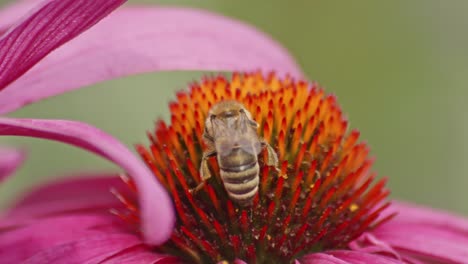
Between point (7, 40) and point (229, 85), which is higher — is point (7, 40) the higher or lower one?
the lower one

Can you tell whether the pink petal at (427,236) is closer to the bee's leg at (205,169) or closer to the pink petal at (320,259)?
the pink petal at (320,259)

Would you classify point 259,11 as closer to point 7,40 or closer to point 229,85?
point 229,85

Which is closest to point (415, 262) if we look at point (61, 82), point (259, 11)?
point (61, 82)

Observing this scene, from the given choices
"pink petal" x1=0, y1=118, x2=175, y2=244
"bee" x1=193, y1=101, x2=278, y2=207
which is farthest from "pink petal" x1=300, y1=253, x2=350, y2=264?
"pink petal" x1=0, y1=118, x2=175, y2=244

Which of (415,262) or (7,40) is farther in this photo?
(415,262)

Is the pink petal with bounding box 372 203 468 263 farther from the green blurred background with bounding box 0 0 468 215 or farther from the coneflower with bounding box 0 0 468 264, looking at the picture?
the green blurred background with bounding box 0 0 468 215

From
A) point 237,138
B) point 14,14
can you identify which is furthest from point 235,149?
point 14,14
